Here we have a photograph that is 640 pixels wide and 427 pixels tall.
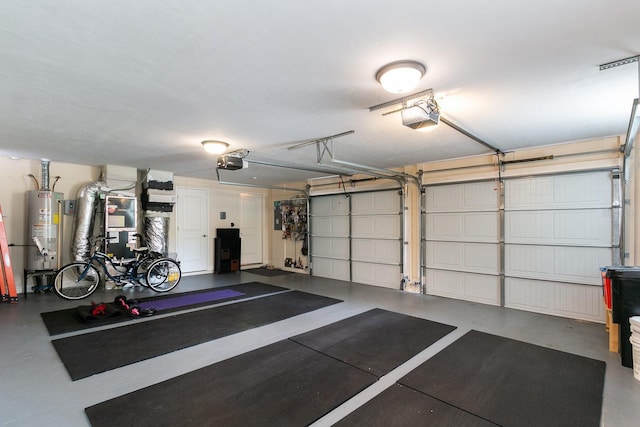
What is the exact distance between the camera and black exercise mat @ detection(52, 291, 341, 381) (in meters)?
2.89

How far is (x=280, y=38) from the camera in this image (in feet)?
6.09

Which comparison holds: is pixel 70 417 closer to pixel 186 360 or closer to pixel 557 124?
pixel 186 360

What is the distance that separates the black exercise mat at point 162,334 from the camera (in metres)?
2.89

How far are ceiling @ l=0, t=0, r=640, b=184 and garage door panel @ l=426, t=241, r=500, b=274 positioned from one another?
1905 mm

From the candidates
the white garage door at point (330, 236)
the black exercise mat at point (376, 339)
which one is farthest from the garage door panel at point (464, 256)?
the white garage door at point (330, 236)

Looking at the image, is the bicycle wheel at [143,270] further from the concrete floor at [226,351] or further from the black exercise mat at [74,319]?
the black exercise mat at [74,319]

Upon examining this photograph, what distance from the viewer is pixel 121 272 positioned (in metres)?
5.64

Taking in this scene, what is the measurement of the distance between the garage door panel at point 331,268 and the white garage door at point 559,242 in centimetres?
328

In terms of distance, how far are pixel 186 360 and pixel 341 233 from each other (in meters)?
4.69

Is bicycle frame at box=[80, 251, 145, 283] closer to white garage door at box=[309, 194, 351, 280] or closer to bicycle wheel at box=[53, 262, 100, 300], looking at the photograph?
bicycle wheel at box=[53, 262, 100, 300]

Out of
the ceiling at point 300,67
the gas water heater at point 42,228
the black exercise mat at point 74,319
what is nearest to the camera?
the ceiling at point 300,67

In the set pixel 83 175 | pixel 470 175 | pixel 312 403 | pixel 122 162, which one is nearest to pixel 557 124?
pixel 470 175

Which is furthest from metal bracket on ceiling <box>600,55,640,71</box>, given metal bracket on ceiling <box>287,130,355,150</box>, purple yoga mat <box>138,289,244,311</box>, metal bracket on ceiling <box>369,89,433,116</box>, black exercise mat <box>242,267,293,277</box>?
black exercise mat <box>242,267,293,277</box>

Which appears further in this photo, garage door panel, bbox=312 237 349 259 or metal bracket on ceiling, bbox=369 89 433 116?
garage door panel, bbox=312 237 349 259
